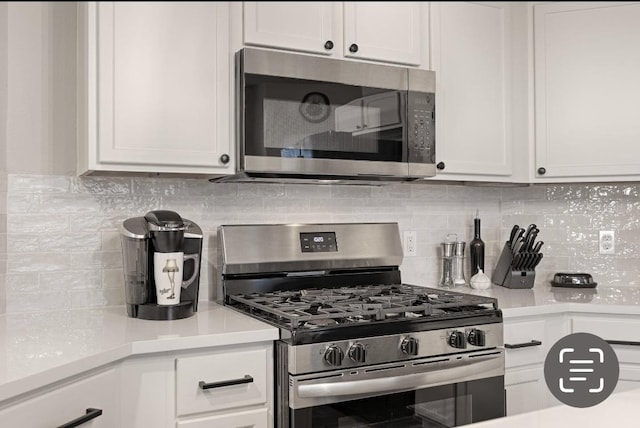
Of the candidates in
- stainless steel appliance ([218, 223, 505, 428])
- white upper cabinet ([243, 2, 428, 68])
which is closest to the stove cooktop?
stainless steel appliance ([218, 223, 505, 428])

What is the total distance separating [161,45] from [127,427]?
1.12 metres

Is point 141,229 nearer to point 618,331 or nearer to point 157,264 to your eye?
point 157,264

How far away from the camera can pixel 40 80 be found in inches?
80.0

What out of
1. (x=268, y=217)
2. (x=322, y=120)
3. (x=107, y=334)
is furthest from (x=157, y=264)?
(x=322, y=120)

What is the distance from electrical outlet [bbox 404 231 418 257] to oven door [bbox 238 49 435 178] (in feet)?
1.44

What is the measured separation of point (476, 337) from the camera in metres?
1.98

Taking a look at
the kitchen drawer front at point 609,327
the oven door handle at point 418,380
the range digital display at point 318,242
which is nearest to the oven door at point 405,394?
the oven door handle at point 418,380

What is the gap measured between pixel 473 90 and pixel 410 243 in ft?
2.32

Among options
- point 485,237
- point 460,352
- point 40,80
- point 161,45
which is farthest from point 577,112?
point 40,80

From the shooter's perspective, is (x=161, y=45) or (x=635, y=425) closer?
(x=635, y=425)

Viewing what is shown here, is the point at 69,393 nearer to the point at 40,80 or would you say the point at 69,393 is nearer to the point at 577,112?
the point at 40,80

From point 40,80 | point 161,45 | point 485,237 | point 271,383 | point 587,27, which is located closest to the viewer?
point 271,383

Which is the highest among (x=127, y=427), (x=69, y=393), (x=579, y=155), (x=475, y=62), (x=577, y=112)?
(x=475, y=62)

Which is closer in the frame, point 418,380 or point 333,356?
point 333,356
